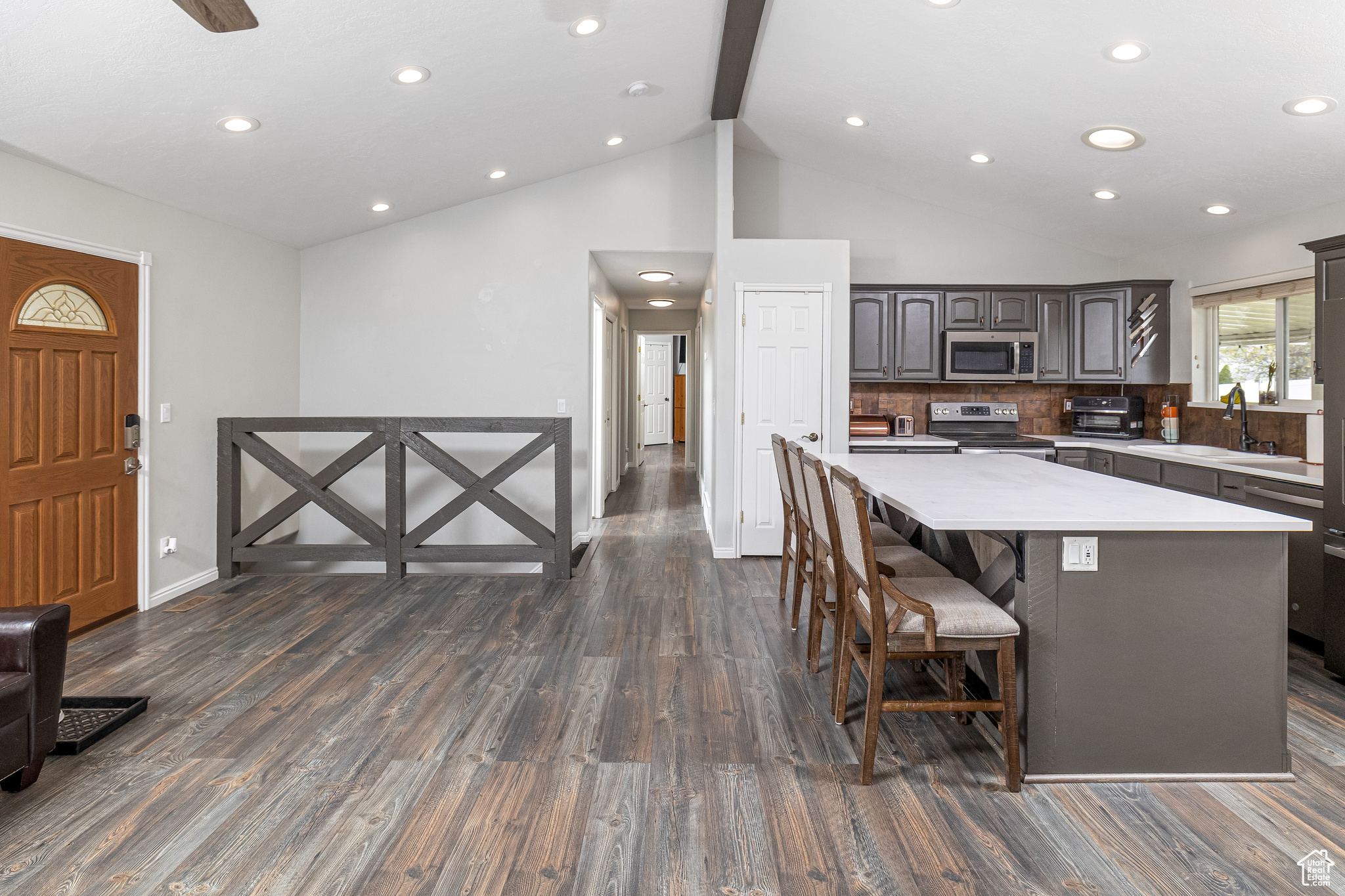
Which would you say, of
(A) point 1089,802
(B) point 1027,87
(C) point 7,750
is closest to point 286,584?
(C) point 7,750

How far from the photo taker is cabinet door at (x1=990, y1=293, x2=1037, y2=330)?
226 inches

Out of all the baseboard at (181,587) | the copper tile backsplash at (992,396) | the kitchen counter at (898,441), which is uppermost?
the copper tile backsplash at (992,396)

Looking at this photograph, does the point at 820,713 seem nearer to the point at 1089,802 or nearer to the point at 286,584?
the point at 1089,802

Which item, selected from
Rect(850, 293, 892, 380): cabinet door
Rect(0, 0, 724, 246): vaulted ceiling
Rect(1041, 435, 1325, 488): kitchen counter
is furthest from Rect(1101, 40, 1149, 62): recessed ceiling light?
Rect(850, 293, 892, 380): cabinet door

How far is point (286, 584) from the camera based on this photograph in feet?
15.3

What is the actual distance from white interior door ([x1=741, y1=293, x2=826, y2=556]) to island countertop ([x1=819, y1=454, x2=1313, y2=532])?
1.88m

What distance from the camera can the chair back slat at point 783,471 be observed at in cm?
370

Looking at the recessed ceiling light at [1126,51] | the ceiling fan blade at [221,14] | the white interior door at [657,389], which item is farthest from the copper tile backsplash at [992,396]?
the white interior door at [657,389]

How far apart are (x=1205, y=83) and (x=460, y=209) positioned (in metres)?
4.67

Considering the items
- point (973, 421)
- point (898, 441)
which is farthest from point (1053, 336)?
point (898, 441)

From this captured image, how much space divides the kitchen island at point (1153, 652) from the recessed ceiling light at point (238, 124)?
3441 mm

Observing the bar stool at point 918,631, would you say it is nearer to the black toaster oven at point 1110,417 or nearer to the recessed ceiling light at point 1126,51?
the recessed ceiling light at point 1126,51

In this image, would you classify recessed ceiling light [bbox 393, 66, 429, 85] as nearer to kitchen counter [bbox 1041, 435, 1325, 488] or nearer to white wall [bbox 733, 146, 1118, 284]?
white wall [bbox 733, 146, 1118, 284]

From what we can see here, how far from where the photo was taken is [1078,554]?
2264 mm
